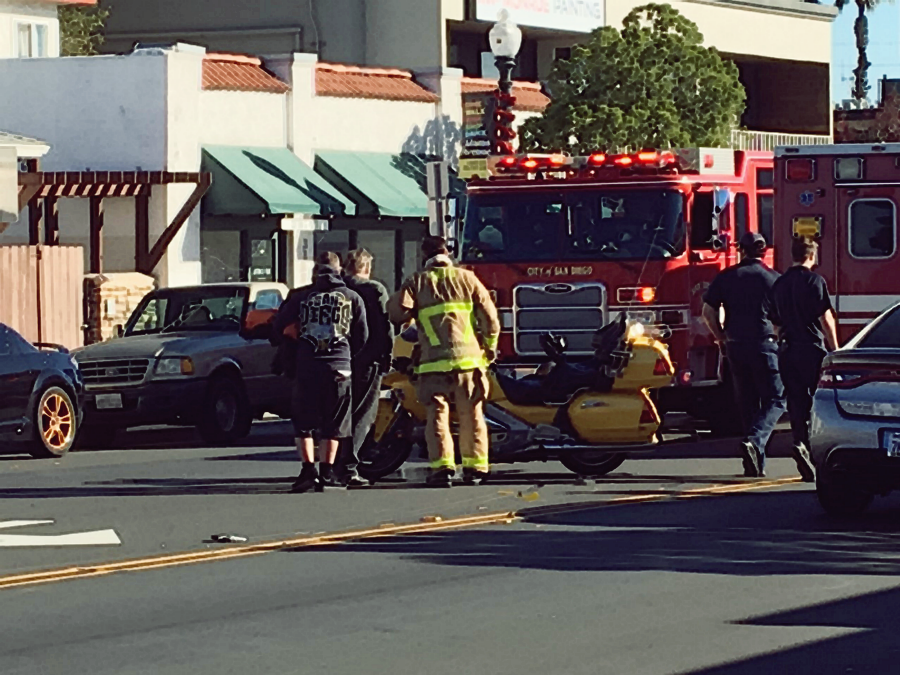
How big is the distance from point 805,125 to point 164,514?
139 feet

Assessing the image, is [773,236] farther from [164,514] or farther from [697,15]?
[697,15]

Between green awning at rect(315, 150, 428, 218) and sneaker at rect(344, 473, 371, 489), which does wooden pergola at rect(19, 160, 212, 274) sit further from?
sneaker at rect(344, 473, 371, 489)

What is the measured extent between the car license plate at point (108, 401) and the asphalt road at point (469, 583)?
446cm

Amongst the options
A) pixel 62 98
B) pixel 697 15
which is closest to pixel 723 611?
pixel 62 98

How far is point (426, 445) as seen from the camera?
1648 cm

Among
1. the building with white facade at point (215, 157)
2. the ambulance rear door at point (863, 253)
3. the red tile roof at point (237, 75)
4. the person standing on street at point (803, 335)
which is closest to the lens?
the person standing on street at point (803, 335)

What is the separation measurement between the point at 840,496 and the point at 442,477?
341 centimetres

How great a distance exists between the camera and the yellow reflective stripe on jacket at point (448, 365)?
16.1 m

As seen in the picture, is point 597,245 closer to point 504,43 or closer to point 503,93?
point 503,93

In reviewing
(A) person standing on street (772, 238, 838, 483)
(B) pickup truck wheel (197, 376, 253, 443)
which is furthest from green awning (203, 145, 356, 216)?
(A) person standing on street (772, 238, 838, 483)

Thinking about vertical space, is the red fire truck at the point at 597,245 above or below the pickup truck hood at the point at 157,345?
above

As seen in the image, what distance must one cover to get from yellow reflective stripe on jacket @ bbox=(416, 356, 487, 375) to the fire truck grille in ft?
12.8

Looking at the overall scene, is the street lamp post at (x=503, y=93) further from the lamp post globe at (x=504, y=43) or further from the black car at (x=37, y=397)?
the black car at (x=37, y=397)

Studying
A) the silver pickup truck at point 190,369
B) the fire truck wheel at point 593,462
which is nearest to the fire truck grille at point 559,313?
the silver pickup truck at point 190,369
